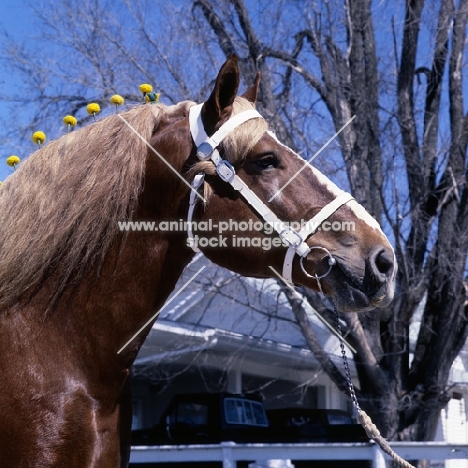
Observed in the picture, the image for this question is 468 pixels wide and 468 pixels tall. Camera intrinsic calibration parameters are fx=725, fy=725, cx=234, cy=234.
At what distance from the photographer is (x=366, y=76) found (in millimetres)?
10422

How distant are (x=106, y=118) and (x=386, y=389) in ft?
24.6

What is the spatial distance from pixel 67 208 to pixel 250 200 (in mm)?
664

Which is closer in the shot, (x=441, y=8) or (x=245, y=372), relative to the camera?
(x=441, y=8)

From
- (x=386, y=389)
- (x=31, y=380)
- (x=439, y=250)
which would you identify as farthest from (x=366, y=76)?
(x=31, y=380)

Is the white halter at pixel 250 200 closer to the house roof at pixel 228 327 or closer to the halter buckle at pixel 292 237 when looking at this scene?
the halter buckle at pixel 292 237

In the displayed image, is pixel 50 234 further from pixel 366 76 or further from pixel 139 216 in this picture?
pixel 366 76

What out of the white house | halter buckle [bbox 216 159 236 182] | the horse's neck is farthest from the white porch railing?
halter buckle [bbox 216 159 236 182]

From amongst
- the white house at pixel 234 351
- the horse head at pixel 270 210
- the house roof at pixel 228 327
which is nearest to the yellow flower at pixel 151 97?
the horse head at pixel 270 210

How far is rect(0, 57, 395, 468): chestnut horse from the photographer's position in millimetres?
2459

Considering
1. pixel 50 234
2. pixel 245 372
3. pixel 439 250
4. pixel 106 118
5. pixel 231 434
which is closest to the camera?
pixel 50 234

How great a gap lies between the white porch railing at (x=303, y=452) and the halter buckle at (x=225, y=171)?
144 inches

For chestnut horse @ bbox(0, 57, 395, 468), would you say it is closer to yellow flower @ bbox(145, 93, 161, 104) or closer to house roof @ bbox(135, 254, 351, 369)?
yellow flower @ bbox(145, 93, 161, 104)

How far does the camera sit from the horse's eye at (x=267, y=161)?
105 inches

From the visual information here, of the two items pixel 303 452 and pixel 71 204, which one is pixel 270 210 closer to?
pixel 71 204
